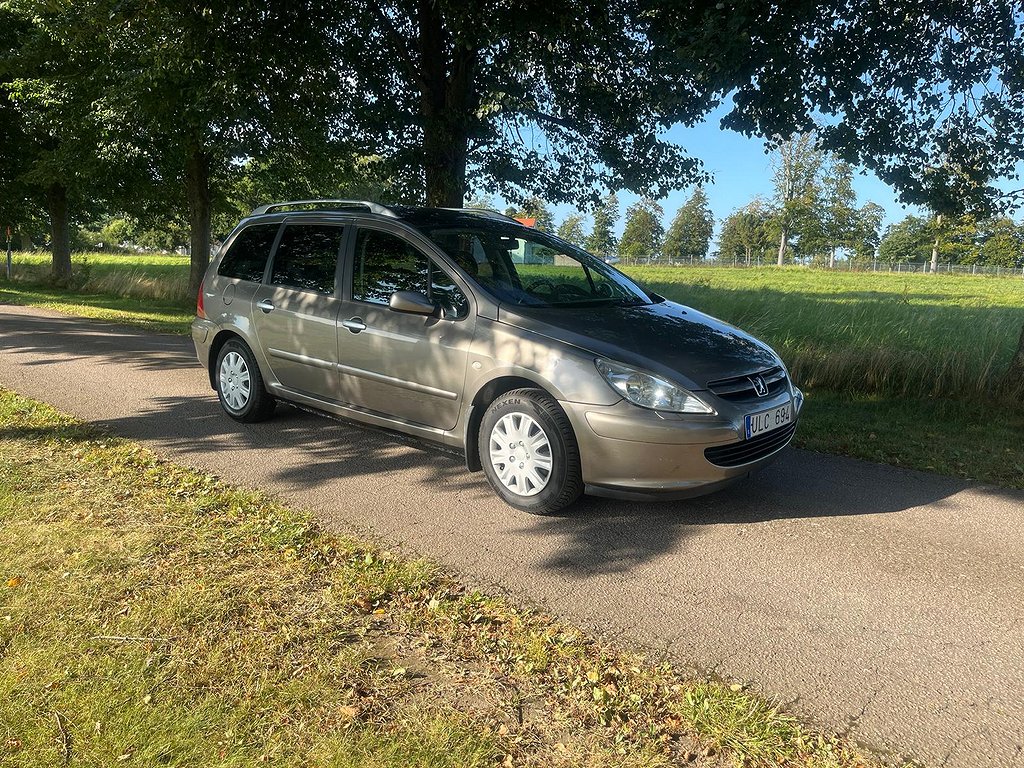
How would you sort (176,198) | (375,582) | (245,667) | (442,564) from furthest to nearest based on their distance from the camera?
1. (176,198)
2. (442,564)
3. (375,582)
4. (245,667)

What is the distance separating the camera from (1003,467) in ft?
19.2

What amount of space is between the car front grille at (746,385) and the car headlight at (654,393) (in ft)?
0.57

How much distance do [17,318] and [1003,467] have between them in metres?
15.4

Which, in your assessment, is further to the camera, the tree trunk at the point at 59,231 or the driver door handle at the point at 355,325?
the tree trunk at the point at 59,231

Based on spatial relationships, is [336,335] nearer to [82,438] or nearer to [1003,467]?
[82,438]

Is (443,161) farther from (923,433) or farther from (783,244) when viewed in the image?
(783,244)

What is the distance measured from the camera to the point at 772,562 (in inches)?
154

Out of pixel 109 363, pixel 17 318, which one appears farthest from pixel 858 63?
pixel 17 318

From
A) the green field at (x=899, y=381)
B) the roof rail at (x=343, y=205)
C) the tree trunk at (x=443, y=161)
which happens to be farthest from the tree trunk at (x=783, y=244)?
the roof rail at (x=343, y=205)

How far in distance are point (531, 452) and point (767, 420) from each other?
4.74 feet

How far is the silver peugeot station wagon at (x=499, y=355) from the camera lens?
4230 mm

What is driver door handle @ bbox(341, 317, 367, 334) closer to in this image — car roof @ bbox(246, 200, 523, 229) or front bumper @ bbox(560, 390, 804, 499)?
car roof @ bbox(246, 200, 523, 229)

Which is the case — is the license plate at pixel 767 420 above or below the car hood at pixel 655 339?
below

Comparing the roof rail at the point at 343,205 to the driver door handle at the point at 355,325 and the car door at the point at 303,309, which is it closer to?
the car door at the point at 303,309
